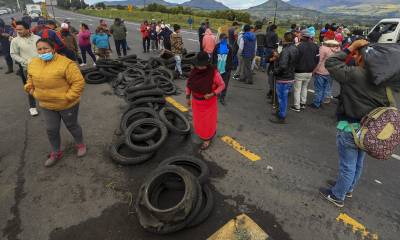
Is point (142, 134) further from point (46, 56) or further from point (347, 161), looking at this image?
point (347, 161)

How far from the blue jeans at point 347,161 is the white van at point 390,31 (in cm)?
1214

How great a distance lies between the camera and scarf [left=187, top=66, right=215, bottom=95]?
448 centimetres

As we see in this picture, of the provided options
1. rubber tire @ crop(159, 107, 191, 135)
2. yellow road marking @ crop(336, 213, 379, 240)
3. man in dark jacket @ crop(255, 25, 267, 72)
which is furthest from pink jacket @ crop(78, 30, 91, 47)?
yellow road marking @ crop(336, 213, 379, 240)

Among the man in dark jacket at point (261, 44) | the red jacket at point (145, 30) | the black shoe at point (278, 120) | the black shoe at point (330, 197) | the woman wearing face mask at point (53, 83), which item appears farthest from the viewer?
the red jacket at point (145, 30)

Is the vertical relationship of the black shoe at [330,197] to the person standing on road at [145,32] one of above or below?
below

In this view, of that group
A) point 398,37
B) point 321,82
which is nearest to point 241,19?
point 398,37

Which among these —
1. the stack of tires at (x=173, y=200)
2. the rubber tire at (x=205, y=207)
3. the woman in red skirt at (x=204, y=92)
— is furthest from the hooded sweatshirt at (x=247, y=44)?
the rubber tire at (x=205, y=207)

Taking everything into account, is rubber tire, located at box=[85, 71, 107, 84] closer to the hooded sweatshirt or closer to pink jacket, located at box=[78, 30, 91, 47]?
pink jacket, located at box=[78, 30, 91, 47]

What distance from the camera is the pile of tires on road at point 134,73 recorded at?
8156 millimetres

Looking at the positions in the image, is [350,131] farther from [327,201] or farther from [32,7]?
[32,7]

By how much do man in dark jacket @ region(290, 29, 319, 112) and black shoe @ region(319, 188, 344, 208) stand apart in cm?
360

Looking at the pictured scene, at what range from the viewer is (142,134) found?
483 centimetres

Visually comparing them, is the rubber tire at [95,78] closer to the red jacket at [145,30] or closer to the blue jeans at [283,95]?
the blue jeans at [283,95]

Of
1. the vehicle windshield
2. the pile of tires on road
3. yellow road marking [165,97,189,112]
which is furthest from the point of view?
the vehicle windshield
